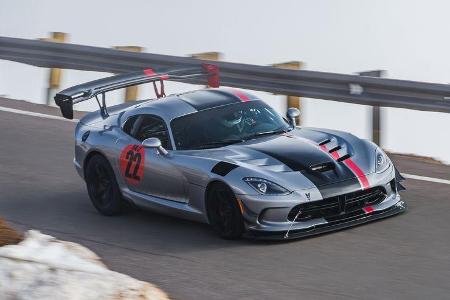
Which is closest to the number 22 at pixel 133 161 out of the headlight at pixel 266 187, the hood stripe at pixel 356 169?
the headlight at pixel 266 187

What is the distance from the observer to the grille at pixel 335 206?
32.1ft

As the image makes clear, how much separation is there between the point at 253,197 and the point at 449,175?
3467mm

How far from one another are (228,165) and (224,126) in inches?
35.4

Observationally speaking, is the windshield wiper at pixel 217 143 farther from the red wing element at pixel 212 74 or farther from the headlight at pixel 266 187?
the red wing element at pixel 212 74

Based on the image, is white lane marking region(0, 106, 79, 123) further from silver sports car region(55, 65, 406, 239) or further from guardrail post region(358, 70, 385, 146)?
guardrail post region(358, 70, 385, 146)

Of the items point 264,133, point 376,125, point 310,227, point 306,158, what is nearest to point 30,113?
point 376,125

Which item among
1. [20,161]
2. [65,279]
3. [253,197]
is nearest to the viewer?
[65,279]

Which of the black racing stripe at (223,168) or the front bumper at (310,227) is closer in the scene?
the front bumper at (310,227)

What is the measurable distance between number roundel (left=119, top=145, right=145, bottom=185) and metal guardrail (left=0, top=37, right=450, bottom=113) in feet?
7.04

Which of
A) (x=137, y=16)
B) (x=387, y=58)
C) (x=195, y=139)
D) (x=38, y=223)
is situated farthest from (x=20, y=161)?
(x=387, y=58)

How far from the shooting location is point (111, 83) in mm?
11531

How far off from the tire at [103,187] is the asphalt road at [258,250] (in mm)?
113

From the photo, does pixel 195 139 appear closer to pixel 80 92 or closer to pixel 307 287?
pixel 80 92

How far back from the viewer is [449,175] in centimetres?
1248
